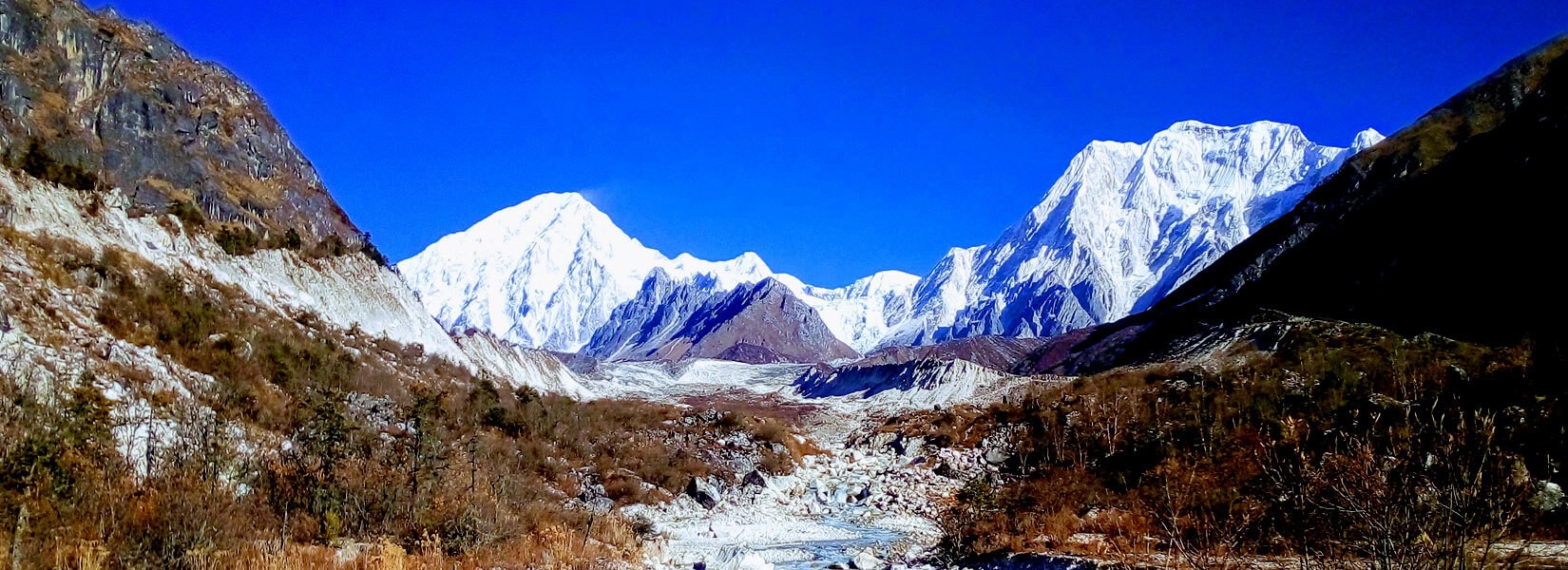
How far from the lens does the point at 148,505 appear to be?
860 cm

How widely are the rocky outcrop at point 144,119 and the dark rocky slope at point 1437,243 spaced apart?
167 feet

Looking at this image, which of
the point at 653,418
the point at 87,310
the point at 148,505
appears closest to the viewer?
the point at 148,505

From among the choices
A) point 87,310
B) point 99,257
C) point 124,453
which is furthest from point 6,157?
point 124,453

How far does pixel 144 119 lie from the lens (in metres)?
42.1

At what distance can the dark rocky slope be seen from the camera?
121ft

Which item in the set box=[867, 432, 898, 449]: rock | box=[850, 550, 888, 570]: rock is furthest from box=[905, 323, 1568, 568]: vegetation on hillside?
box=[867, 432, 898, 449]: rock

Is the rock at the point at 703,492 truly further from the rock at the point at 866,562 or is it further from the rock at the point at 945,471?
the rock at the point at 945,471

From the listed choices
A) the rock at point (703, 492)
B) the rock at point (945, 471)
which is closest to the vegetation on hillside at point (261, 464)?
the rock at point (703, 492)

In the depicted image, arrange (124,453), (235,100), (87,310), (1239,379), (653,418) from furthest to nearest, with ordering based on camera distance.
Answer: (235,100)
(653,418)
(1239,379)
(87,310)
(124,453)

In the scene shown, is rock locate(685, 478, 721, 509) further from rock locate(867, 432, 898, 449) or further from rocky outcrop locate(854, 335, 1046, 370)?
rocky outcrop locate(854, 335, 1046, 370)

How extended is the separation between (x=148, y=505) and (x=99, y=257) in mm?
14069

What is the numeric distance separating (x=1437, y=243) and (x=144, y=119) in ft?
235

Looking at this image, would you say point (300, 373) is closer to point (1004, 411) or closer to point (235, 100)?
point (1004, 411)

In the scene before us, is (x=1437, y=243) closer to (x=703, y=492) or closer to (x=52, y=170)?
(x=703, y=492)
